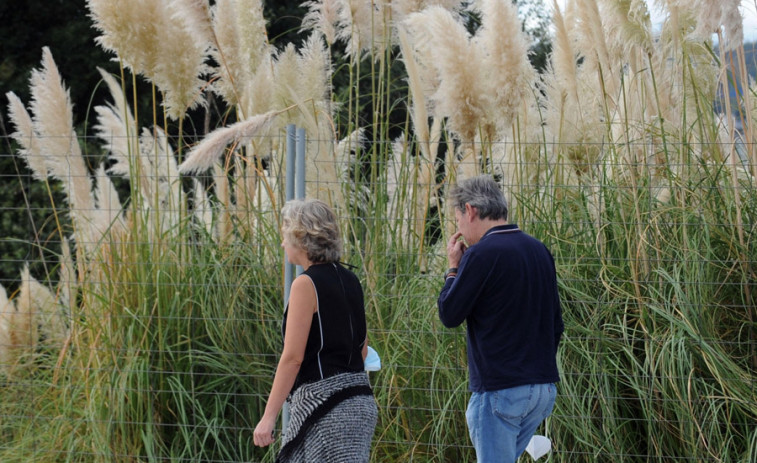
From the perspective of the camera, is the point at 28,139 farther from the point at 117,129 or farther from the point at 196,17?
the point at 196,17

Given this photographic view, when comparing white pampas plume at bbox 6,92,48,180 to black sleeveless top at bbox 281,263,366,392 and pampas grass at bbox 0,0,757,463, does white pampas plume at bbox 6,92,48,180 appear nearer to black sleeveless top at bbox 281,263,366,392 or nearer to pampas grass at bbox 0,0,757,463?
pampas grass at bbox 0,0,757,463

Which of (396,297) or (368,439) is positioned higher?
(396,297)

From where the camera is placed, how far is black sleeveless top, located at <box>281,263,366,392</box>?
292cm

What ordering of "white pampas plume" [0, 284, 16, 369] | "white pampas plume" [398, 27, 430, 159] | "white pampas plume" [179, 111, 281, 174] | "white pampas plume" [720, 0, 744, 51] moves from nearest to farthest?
1. "white pampas plume" [179, 111, 281, 174]
2. "white pampas plume" [720, 0, 744, 51]
3. "white pampas plume" [398, 27, 430, 159]
4. "white pampas plume" [0, 284, 16, 369]

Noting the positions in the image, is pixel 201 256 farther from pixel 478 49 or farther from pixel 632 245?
pixel 632 245

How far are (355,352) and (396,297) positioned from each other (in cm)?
112

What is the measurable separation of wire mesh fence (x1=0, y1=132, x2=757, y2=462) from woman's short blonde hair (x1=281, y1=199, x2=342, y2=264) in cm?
106

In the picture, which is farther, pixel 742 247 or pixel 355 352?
pixel 742 247

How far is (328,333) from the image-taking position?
292 cm

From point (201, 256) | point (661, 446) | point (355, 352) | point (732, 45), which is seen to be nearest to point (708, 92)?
point (732, 45)

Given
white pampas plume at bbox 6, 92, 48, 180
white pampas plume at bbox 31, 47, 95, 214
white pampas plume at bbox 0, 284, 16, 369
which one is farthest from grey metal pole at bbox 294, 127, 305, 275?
white pampas plume at bbox 0, 284, 16, 369

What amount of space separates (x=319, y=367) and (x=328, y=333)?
12cm

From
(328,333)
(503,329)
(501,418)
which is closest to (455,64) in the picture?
(503,329)

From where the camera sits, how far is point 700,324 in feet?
12.3
